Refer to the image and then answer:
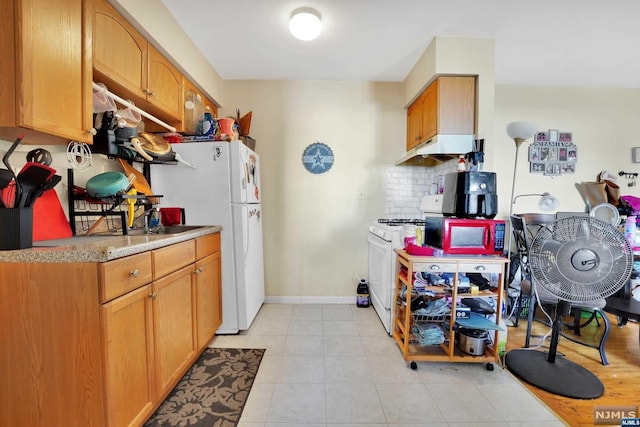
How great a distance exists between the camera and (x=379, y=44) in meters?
2.21

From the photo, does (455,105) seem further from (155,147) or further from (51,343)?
(51,343)

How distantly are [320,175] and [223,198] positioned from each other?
1.12m

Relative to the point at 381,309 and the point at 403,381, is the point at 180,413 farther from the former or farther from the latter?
the point at 381,309

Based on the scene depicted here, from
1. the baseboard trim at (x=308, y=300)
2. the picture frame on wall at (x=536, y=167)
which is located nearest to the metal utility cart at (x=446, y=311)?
the baseboard trim at (x=308, y=300)

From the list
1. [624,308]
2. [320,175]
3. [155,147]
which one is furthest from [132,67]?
[624,308]

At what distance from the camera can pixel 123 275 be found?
3.75ft

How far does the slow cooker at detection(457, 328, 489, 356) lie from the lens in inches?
70.6

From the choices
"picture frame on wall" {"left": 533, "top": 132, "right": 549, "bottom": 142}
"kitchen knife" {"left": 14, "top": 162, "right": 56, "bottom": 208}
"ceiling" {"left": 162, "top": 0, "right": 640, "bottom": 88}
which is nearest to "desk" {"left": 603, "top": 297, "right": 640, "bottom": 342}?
"picture frame on wall" {"left": 533, "top": 132, "right": 549, "bottom": 142}

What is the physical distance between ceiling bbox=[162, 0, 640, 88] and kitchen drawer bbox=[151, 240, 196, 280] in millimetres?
1581

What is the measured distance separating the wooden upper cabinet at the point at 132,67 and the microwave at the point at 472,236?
2098 mm

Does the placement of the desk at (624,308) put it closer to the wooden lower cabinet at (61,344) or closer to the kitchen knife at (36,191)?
the wooden lower cabinet at (61,344)

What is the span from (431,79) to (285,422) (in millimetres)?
2557

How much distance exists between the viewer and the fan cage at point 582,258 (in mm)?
1410

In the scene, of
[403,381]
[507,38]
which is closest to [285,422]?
[403,381]
